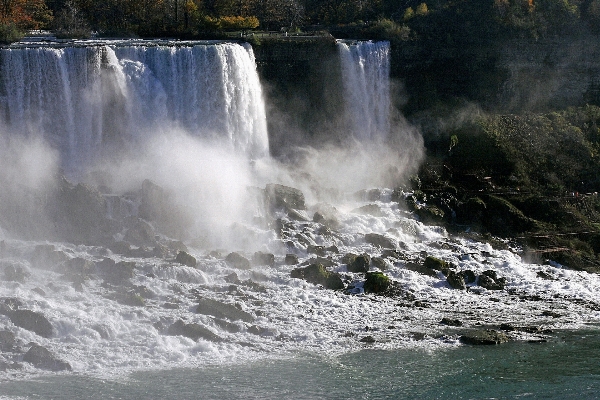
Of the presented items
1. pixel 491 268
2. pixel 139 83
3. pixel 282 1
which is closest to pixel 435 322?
pixel 491 268

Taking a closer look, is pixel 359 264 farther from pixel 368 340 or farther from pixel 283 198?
pixel 368 340

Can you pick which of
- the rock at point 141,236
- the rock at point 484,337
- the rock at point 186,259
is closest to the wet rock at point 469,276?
the rock at point 484,337

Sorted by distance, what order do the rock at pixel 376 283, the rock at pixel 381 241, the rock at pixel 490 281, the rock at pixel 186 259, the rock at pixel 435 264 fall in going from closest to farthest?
the rock at pixel 376 283, the rock at pixel 186 259, the rock at pixel 490 281, the rock at pixel 435 264, the rock at pixel 381 241

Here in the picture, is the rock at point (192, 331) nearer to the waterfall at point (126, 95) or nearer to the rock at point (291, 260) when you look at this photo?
the rock at point (291, 260)

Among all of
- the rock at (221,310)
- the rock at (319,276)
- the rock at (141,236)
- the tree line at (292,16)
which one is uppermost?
the tree line at (292,16)

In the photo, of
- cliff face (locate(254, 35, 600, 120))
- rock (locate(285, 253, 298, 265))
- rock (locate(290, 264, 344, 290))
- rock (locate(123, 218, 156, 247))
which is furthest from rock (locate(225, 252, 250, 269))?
cliff face (locate(254, 35, 600, 120))

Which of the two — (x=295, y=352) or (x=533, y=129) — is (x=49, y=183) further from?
(x=533, y=129)

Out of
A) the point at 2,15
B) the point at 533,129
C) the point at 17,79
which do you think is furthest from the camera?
the point at 2,15
